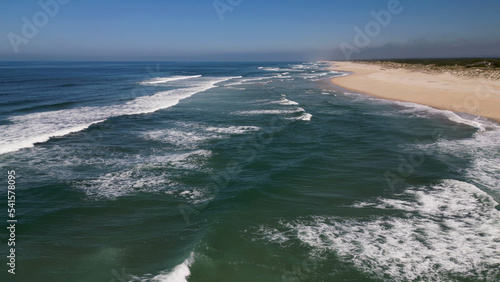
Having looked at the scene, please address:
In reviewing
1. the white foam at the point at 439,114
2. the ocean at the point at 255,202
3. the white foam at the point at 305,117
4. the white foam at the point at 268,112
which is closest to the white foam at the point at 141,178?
the ocean at the point at 255,202

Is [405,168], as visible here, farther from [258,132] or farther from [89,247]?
[89,247]

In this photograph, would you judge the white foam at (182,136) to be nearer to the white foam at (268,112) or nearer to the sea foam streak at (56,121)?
the sea foam streak at (56,121)

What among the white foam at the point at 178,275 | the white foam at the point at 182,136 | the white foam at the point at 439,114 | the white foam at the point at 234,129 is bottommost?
the white foam at the point at 178,275

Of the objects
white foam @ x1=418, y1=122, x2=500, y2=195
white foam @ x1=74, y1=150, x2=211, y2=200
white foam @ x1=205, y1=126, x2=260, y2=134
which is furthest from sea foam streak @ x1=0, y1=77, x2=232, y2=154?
white foam @ x1=418, y1=122, x2=500, y2=195

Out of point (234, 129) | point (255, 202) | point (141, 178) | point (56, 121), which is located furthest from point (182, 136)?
point (56, 121)

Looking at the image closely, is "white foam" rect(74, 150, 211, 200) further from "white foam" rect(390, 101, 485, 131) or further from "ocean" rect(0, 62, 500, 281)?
"white foam" rect(390, 101, 485, 131)

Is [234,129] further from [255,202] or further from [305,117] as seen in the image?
[255,202]

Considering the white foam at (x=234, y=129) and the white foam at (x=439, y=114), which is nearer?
the white foam at (x=234, y=129)
